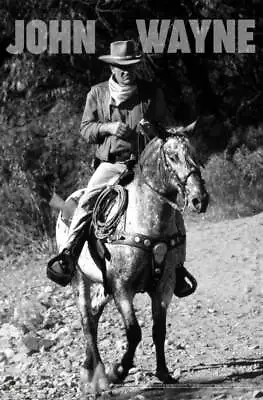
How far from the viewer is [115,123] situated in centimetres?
791

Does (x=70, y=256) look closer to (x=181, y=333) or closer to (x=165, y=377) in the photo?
(x=165, y=377)

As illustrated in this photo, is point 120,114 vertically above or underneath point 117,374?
above

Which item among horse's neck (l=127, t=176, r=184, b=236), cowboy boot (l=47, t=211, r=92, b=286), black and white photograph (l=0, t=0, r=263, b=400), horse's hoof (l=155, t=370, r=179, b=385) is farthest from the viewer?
cowboy boot (l=47, t=211, r=92, b=286)

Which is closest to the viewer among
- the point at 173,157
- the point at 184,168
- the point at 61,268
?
the point at 184,168

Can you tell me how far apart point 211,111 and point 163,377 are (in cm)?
1021

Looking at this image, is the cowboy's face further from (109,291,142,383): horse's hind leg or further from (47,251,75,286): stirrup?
(109,291,142,383): horse's hind leg

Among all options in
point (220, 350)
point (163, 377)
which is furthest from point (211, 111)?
point (163, 377)

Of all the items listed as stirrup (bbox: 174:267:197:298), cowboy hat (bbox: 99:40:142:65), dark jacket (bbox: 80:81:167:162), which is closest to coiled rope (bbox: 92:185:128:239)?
dark jacket (bbox: 80:81:167:162)

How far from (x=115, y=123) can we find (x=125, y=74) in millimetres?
422

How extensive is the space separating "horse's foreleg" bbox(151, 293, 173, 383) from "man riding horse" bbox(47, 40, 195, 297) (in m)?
0.37

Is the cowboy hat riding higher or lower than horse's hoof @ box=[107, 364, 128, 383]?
higher

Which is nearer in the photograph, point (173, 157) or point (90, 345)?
point (173, 157)

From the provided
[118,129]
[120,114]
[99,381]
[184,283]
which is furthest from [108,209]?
[99,381]

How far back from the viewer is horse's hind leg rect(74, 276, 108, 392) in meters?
8.18
